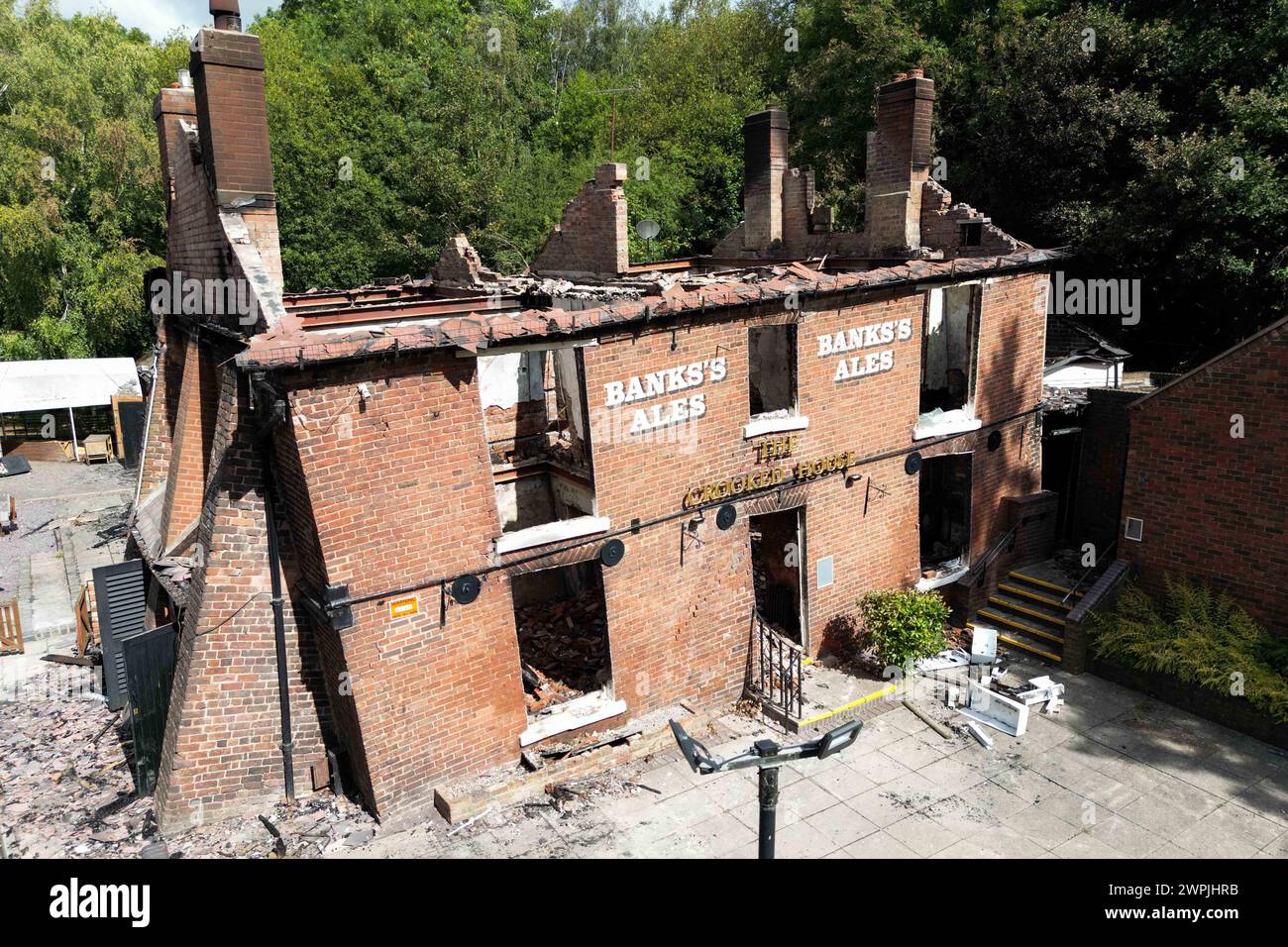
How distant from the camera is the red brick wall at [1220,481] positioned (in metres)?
11.4

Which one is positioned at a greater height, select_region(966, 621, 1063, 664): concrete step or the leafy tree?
the leafy tree

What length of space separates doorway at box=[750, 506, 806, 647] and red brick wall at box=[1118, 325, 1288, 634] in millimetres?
5072

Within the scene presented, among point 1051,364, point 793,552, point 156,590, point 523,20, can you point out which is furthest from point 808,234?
point 523,20

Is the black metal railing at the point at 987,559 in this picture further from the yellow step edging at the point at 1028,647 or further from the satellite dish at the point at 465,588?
the satellite dish at the point at 465,588

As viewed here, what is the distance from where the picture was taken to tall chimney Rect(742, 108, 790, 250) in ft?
57.7

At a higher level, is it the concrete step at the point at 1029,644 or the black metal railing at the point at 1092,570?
the black metal railing at the point at 1092,570

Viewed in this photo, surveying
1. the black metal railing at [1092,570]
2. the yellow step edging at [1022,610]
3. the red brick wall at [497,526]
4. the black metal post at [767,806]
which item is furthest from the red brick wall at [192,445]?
the black metal railing at [1092,570]

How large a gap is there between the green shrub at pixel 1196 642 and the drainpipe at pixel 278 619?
35.8 ft

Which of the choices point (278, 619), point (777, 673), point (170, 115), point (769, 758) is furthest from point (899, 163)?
point (769, 758)

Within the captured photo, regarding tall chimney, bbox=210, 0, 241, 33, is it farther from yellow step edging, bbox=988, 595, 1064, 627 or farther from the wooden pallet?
yellow step edging, bbox=988, 595, 1064, 627

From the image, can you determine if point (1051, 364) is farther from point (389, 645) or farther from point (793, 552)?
point (389, 645)

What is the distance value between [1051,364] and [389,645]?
13.1m

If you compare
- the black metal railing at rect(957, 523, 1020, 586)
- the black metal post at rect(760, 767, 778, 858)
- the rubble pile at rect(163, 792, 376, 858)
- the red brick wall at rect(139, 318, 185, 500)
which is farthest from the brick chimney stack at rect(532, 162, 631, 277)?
the black metal post at rect(760, 767, 778, 858)

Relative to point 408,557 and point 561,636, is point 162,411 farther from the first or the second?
point 408,557
